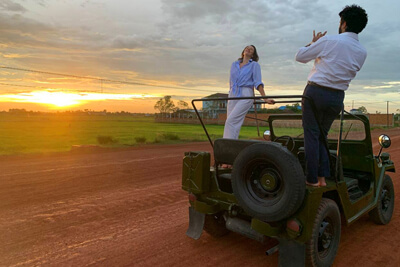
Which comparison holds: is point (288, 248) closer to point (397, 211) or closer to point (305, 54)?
point (305, 54)

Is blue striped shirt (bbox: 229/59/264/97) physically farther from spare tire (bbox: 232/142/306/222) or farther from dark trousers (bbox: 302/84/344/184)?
spare tire (bbox: 232/142/306/222)

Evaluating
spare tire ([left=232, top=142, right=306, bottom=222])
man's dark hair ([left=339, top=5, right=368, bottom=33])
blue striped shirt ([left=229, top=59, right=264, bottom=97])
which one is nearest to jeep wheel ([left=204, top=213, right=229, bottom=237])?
spare tire ([left=232, top=142, right=306, bottom=222])

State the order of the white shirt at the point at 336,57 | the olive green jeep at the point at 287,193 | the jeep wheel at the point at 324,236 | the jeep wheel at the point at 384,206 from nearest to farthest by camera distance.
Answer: the olive green jeep at the point at 287,193
the jeep wheel at the point at 324,236
the white shirt at the point at 336,57
the jeep wheel at the point at 384,206

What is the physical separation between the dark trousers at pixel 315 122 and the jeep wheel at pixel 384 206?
1829 mm

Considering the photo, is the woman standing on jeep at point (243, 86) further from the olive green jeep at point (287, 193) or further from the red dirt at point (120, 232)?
the red dirt at point (120, 232)

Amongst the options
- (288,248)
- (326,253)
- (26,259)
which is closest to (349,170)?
(326,253)

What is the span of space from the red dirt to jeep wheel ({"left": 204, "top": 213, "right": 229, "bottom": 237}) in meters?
0.10

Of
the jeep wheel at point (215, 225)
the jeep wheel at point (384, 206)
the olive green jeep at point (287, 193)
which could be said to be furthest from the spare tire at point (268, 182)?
the jeep wheel at point (384, 206)

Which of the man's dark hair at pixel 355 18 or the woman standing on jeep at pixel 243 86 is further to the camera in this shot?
the woman standing on jeep at pixel 243 86

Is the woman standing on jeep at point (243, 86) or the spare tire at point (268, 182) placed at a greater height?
the woman standing on jeep at point (243, 86)

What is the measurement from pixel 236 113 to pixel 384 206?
105 inches

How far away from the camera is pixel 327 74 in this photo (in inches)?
112

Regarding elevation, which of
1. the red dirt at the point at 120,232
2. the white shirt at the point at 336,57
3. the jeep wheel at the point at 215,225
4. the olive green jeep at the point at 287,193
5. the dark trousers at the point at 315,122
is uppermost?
the white shirt at the point at 336,57

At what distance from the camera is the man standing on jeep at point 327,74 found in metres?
2.83
